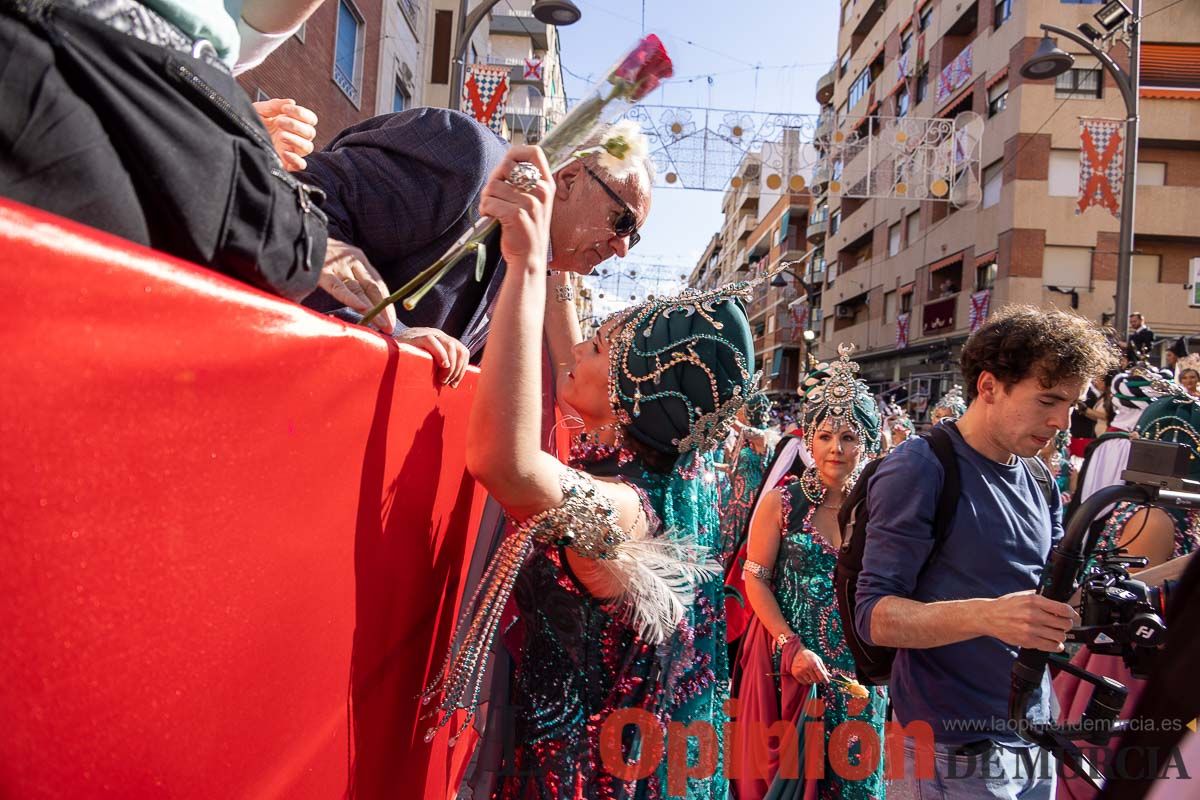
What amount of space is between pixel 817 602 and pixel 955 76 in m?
25.5

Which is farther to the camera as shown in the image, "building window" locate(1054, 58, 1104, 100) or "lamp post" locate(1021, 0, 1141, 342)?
"building window" locate(1054, 58, 1104, 100)

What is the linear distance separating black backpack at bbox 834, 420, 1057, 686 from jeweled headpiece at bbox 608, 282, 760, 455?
1.03m

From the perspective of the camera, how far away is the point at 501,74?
10195 millimetres

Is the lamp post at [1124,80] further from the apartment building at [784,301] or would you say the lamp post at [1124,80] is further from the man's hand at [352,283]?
the apartment building at [784,301]

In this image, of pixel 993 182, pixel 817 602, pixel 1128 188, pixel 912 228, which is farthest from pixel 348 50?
pixel 912 228

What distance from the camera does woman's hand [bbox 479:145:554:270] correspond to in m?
1.21

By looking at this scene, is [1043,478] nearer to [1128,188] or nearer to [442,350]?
[442,350]

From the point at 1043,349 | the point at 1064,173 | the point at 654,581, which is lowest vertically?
the point at 654,581

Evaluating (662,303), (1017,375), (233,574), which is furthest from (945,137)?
(233,574)

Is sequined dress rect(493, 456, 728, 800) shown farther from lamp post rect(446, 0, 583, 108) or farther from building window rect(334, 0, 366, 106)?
building window rect(334, 0, 366, 106)

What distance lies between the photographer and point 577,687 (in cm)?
157

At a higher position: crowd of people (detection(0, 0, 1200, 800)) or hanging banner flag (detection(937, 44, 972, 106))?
hanging banner flag (detection(937, 44, 972, 106))

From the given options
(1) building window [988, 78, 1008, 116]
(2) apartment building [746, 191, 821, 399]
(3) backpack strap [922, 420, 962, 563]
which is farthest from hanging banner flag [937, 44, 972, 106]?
(3) backpack strap [922, 420, 962, 563]

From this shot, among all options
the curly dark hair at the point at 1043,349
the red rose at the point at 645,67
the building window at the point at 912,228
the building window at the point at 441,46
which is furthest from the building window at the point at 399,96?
the building window at the point at 912,228
